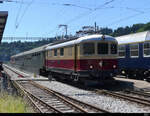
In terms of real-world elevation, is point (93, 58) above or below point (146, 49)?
below

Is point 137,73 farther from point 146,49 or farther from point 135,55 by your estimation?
point 146,49

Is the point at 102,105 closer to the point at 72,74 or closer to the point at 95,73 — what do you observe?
the point at 95,73

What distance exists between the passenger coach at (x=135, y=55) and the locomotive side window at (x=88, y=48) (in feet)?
12.8

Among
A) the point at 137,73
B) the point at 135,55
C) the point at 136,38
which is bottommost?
the point at 137,73

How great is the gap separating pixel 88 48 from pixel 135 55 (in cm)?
442

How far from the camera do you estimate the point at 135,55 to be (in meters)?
18.0

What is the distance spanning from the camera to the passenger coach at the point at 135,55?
16.9 meters

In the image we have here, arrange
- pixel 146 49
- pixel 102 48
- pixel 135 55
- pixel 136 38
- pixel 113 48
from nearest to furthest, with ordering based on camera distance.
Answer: pixel 102 48, pixel 113 48, pixel 146 49, pixel 135 55, pixel 136 38

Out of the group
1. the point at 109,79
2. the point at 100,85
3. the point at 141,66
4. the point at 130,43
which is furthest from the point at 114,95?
the point at 130,43

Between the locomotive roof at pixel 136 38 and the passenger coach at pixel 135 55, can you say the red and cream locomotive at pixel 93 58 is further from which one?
the locomotive roof at pixel 136 38

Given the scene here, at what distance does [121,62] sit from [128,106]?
999cm

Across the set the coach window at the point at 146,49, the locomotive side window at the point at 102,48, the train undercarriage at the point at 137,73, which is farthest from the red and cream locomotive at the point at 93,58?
the coach window at the point at 146,49

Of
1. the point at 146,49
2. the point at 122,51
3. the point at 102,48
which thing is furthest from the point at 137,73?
the point at 102,48

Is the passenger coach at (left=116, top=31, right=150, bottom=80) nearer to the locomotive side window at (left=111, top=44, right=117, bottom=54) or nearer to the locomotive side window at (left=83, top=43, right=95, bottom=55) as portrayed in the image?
the locomotive side window at (left=111, top=44, right=117, bottom=54)
